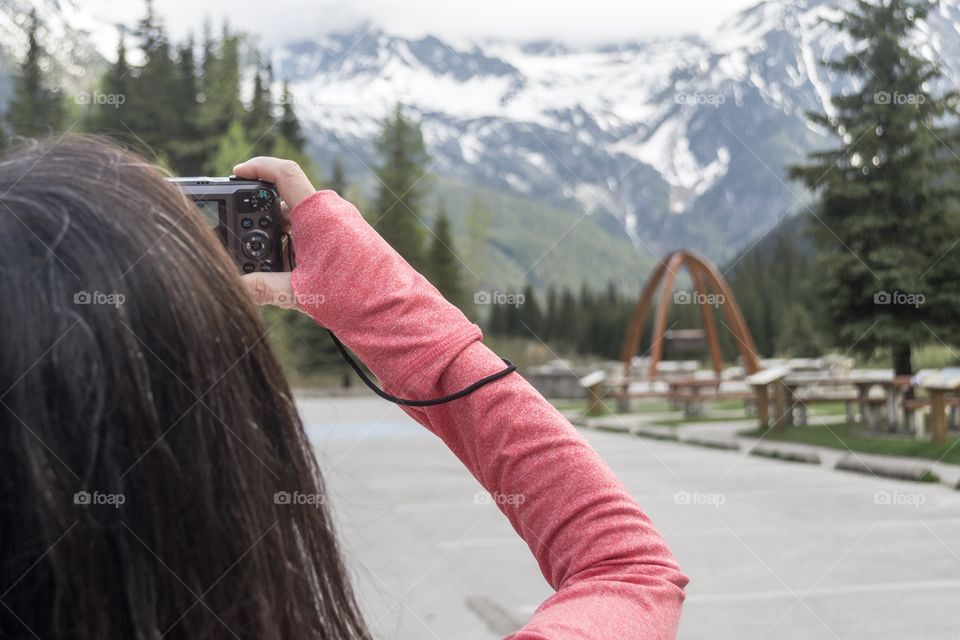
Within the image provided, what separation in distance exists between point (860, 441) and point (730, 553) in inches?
262

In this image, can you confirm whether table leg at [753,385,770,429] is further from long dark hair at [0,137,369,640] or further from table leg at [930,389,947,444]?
long dark hair at [0,137,369,640]

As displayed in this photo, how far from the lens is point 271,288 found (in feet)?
3.71

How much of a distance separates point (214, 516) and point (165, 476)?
0.14 feet

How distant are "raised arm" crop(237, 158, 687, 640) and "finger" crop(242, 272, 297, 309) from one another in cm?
14

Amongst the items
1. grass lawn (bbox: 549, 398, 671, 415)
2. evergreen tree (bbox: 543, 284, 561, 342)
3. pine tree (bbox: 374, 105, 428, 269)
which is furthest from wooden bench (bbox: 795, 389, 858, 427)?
evergreen tree (bbox: 543, 284, 561, 342)

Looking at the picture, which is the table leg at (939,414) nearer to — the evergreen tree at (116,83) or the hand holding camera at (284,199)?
the hand holding camera at (284,199)

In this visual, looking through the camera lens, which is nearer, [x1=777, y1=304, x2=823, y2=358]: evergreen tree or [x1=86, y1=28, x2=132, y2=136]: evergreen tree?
[x1=777, y1=304, x2=823, y2=358]: evergreen tree

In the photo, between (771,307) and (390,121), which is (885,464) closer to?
(390,121)

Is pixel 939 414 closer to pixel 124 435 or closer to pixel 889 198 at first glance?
pixel 889 198

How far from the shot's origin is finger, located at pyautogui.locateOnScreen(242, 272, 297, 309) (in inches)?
43.8

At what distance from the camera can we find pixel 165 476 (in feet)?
2.35

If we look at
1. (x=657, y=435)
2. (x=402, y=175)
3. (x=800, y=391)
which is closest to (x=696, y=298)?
(x=657, y=435)

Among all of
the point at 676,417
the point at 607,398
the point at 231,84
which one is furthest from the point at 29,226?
the point at 231,84

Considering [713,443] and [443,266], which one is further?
[443,266]
